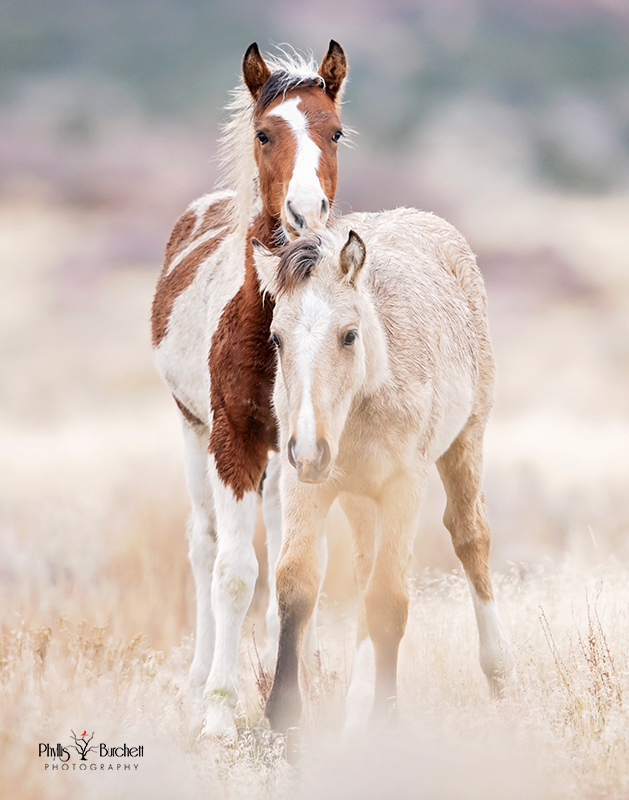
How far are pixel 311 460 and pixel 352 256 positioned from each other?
108 centimetres

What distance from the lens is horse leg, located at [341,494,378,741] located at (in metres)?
4.98

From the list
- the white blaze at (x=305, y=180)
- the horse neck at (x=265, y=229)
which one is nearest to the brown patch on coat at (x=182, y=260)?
the horse neck at (x=265, y=229)

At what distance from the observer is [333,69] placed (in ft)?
19.3

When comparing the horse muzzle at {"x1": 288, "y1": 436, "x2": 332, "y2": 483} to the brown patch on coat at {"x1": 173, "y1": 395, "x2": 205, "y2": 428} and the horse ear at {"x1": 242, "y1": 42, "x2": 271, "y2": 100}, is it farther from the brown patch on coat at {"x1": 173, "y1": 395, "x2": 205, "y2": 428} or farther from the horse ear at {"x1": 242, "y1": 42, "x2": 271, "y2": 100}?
the brown patch on coat at {"x1": 173, "y1": 395, "x2": 205, "y2": 428}

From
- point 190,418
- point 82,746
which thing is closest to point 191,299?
point 190,418

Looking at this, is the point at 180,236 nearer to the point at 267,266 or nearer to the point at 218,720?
the point at 267,266

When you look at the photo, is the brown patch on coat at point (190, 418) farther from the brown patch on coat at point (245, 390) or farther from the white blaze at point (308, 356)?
the white blaze at point (308, 356)

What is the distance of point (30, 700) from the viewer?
5.22 meters

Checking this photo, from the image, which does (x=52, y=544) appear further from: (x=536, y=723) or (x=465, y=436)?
(x=536, y=723)

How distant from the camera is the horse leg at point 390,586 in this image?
4633 millimetres

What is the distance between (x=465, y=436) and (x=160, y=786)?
9.94ft

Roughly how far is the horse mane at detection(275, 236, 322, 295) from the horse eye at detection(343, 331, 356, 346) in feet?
1.15

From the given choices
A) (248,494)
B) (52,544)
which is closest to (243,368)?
(248,494)

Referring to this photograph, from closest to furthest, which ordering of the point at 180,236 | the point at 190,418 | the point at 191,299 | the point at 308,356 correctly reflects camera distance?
the point at 308,356, the point at 191,299, the point at 190,418, the point at 180,236
